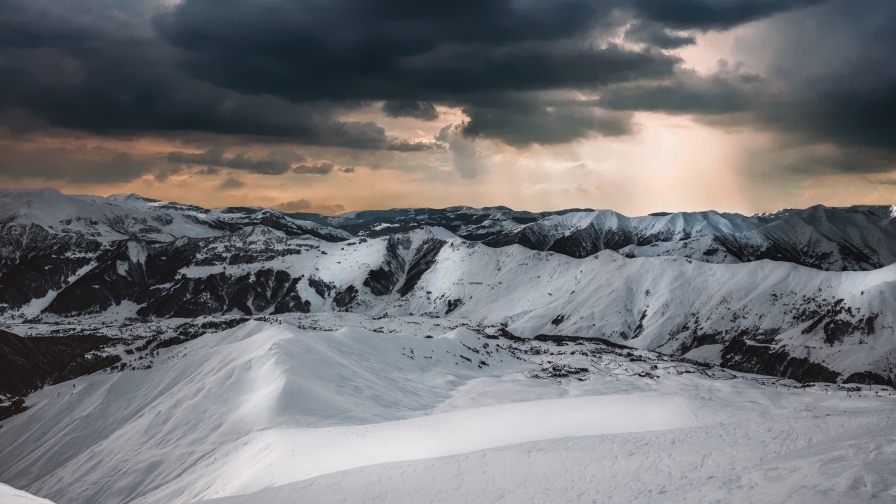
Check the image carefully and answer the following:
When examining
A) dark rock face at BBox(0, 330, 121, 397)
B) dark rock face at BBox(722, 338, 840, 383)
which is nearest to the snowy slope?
dark rock face at BBox(722, 338, 840, 383)

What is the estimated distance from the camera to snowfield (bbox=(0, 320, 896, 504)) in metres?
24.0

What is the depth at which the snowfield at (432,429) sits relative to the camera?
944 inches

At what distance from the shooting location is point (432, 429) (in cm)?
3806

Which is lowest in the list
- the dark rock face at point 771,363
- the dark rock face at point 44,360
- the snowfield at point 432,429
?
the dark rock face at point 44,360

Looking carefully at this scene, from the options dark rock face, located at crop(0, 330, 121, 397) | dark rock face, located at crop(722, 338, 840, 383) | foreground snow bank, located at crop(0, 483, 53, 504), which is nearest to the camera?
foreground snow bank, located at crop(0, 483, 53, 504)

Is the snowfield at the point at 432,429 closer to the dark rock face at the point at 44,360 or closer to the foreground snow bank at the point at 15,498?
the foreground snow bank at the point at 15,498

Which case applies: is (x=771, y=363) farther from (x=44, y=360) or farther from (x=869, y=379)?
(x=44, y=360)

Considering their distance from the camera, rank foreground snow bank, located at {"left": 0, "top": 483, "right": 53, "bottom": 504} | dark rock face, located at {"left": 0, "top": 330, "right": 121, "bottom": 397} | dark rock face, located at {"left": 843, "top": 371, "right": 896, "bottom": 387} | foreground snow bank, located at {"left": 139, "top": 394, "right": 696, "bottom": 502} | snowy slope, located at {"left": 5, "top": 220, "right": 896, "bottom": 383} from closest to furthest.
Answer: foreground snow bank, located at {"left": 0, "top": 483, "right": 53, "bottom": 504}, foreground snow bank, located at {"left": 139, "top": 394, "right": 696, "bottom": 502}, dark rock face, located at {"left": 843, "top": 371, "right": 896, "bottom": 387}, dark rock face, located at {"left": 0, "top": 330, "right": 121, "bottom": 397}, snowy slope, located at {"left": 5, "top": 220, "right": 896, "bottom": 383}

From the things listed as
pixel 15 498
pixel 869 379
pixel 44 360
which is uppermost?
pixel 15 498

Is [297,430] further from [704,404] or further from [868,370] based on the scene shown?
[868,370]

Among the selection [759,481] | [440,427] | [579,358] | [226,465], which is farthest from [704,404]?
[579,358]

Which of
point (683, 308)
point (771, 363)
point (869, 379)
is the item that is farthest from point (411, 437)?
point (683, 308)

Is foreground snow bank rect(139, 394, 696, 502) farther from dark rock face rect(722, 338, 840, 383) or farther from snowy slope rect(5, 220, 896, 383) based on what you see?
snowy slope rect(5, 220, 896, 383)

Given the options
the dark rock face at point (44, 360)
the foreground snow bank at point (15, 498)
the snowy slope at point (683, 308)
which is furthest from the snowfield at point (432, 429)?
the snowy slope at point (683, 308)
